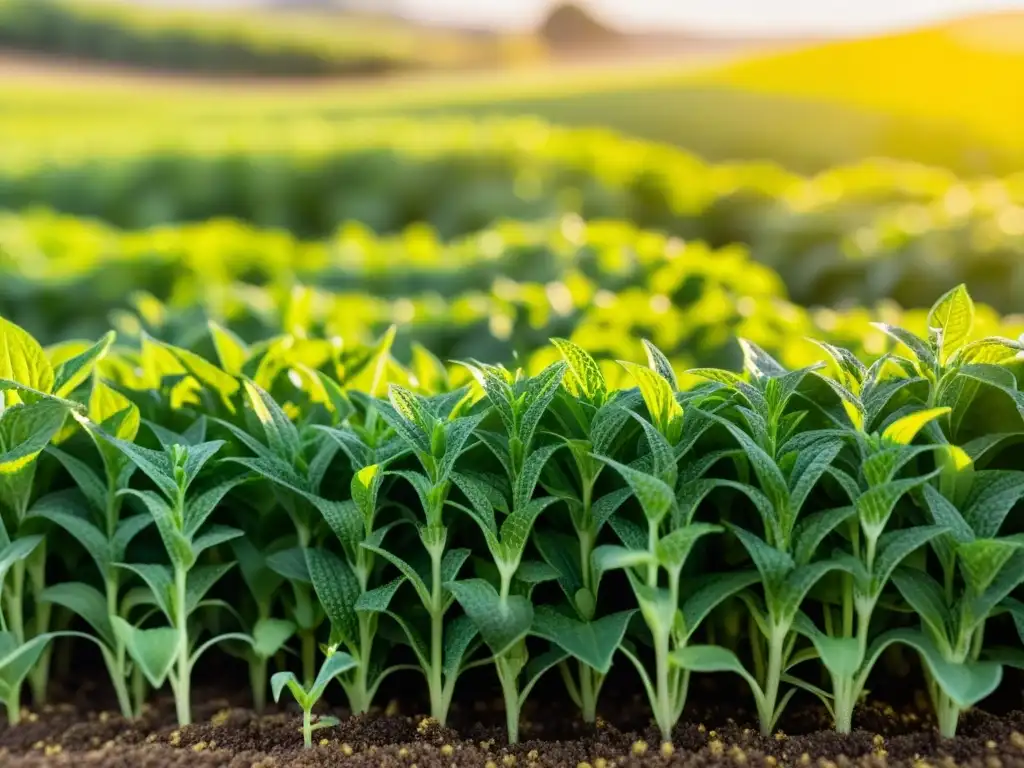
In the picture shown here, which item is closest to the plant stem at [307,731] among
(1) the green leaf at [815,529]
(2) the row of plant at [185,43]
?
(1) the green leaf at [815,529]

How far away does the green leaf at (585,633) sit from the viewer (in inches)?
52.4

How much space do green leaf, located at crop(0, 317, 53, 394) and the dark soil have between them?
578 millimetres

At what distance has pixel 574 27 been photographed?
139 feet

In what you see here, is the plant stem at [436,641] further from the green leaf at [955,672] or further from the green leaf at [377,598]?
the green leaf at [955,672]

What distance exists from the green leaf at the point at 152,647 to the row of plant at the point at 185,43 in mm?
33117

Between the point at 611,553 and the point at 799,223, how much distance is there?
380 centimetres

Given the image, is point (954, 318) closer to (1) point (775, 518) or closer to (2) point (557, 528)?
(1) point (775, 518)

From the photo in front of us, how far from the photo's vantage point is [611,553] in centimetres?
130

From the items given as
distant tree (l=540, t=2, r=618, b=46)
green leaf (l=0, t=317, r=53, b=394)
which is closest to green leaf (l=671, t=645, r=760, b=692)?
green leaf (l=0, t=317, r=53, b=394)

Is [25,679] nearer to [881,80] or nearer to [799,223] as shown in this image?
[799,223]

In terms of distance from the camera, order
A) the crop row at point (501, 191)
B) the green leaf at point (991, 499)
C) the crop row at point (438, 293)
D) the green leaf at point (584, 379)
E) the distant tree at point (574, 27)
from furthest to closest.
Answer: the distant tree at point (574, 27) < the crop row at point (501, 191) < the crop row at point (438, 293) < the green leaf at point (584, 379) < the green leaf at point (991, 499)

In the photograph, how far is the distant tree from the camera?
1650 inches

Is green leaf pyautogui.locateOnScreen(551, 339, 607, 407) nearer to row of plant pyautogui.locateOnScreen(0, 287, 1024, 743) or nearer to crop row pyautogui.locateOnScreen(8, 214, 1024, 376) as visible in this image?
row of plant pyautogui.locateOnScreen(0, 287, 1024, 743)

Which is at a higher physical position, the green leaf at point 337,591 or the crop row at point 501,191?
the crop row at point 501,191
